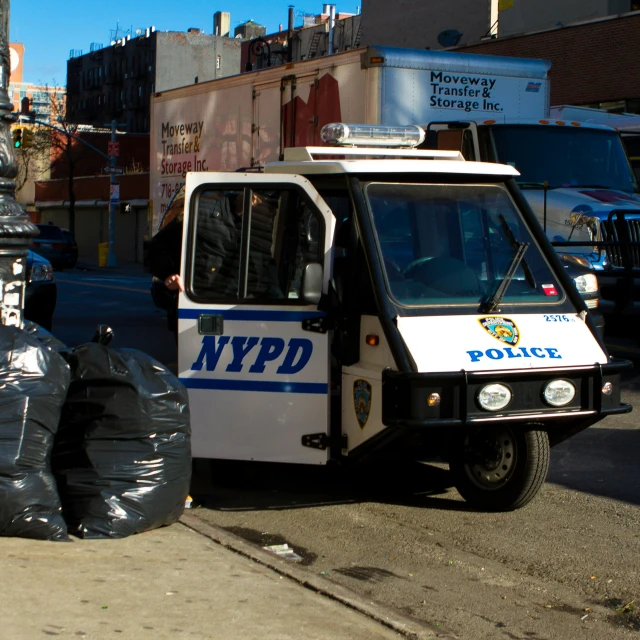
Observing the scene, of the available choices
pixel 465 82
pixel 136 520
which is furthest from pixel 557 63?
→ pixel 136 520

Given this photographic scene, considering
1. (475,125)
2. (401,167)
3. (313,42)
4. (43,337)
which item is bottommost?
(43,337)

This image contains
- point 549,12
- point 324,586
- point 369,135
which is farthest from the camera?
point 549,12

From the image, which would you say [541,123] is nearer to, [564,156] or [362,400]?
[564,156]

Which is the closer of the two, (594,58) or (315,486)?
(315,486)

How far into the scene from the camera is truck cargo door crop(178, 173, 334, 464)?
6.04 m

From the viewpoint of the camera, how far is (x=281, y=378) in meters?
6.09

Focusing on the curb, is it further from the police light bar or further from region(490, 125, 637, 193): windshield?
region(490, 125, 637, 193): windshield

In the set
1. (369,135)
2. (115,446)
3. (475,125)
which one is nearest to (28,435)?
(115,446)

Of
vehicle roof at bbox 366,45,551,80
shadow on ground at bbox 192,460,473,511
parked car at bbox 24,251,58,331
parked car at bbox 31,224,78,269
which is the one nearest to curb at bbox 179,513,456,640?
shadow on ground at bbox 192,460,473,511

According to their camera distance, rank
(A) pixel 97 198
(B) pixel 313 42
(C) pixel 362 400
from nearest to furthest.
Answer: (C) pixel 362 400
(A) pixel 97 198
(B) pixel 313 42

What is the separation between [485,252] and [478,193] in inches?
15.5

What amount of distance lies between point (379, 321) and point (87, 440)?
1661mm

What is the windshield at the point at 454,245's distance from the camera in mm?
5926

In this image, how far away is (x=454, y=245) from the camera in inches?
242
